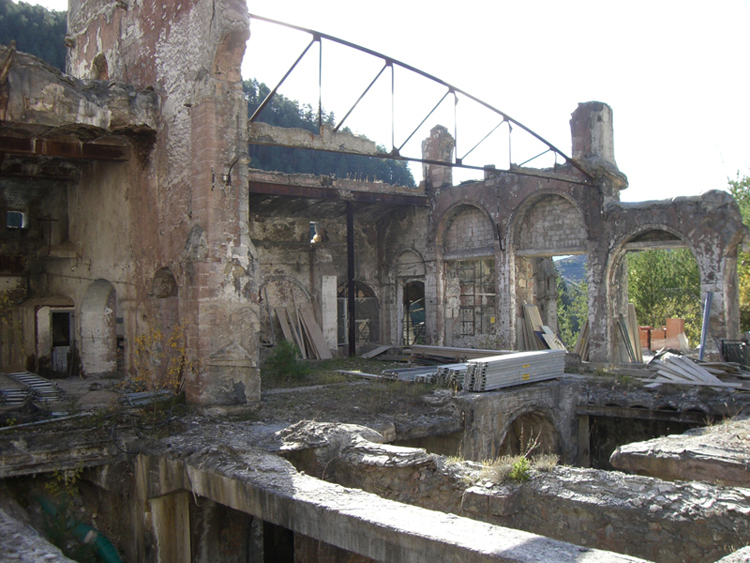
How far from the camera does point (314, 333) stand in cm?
1762

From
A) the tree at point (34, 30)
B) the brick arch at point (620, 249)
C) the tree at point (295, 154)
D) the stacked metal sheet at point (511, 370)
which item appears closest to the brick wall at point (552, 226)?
the brick arch at point (620, 249)

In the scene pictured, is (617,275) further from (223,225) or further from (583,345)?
(223,225)

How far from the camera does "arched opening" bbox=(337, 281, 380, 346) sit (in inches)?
769

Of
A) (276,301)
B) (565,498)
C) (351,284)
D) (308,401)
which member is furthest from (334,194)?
(565,498)

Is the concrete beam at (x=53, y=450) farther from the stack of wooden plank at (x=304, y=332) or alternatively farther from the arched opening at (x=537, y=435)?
the stack of wooden plank at (x=304, y=332)

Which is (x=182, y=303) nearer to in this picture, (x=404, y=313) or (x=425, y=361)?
(x=425, y=361)

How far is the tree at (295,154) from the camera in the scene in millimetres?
40769

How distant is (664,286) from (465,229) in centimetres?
1539

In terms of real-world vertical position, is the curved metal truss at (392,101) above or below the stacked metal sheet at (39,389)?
above

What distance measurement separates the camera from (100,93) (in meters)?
9.17

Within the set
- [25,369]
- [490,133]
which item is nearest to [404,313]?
[490,133]

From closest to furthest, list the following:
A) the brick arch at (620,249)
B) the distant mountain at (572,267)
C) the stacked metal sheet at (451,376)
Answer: the stacked metal sheet at (451,376) < the brick arch at (620,249) < the distant mountain at (572,267)

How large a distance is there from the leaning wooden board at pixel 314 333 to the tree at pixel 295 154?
2280 centimetres

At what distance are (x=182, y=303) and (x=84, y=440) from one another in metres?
2.28
